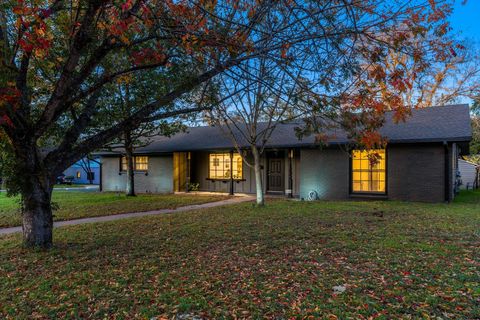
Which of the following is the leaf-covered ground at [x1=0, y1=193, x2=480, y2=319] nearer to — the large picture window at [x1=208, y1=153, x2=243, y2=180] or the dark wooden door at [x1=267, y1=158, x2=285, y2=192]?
the dark wooden door at [x1=267, y1=158, x2=285, y2=192]

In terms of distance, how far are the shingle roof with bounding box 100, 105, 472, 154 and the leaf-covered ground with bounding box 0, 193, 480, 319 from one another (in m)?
3.67

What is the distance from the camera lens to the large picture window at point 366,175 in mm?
13516

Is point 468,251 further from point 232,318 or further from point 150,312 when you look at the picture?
point 150,312

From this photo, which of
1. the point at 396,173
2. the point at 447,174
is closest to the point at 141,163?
the point at 396,173

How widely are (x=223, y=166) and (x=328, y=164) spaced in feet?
20.1

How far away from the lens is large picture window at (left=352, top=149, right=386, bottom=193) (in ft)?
44.3

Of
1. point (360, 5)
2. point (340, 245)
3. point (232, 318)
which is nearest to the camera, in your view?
point (232, 318)

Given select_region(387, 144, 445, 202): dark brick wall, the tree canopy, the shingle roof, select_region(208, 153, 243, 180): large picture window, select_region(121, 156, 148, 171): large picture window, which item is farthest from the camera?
select_region(121, 156, 148, 171): large picture window

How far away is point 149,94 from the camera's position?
1124 cm

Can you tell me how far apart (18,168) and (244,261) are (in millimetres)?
4152

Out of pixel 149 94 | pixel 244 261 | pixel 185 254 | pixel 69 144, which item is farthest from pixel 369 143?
pixel 149 94

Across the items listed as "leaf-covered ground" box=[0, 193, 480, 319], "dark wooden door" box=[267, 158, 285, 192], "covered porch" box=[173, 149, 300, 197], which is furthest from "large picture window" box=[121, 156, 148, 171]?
"leaf-covered ground" box=[0, 193, 480, 319]

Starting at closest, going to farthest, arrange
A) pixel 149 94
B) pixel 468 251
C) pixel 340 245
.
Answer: pixel 468 251, pixel 340 245, pixel 149 94

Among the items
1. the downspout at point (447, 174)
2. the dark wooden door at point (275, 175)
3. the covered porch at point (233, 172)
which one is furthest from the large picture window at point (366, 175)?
the dark wooden door at point (275, 175)
